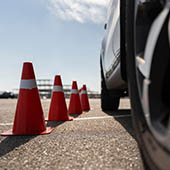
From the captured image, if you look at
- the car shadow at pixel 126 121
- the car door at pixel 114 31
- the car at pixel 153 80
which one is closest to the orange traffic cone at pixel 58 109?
the car shadow at pixel 126 121

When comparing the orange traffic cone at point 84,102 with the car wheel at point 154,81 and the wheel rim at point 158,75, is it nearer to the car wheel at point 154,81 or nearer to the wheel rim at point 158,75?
the car wheel at point 154,81

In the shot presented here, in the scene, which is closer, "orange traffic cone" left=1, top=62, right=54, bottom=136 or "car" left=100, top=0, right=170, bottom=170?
"car" left=100, top=0, right=170, bottom=170

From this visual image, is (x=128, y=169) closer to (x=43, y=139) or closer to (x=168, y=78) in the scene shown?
(x=168, y=78)

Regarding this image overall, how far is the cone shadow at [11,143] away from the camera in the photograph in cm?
183

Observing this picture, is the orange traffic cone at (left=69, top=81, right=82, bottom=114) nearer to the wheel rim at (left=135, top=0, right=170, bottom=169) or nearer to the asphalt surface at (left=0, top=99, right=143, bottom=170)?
the asphalt surface at (left=0, top=99, right=143, bottom=170)

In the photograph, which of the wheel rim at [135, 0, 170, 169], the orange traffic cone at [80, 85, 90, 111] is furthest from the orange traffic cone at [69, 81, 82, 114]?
the wheel rim at [135, 0, 170, 169]

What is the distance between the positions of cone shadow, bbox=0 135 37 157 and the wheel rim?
3.96ft

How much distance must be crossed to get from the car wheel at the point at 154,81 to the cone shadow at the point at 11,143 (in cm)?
110

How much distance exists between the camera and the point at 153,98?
1.02 meters

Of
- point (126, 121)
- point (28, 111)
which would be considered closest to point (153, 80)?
point (28, 111)

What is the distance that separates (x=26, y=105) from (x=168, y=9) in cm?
204

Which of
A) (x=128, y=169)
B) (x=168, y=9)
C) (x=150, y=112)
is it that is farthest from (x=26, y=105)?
(x=168, y=9)

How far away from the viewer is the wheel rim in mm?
922

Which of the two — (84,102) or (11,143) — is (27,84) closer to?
(11,143)
